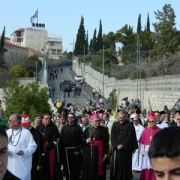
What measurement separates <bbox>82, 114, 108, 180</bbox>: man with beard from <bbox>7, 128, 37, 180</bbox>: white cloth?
11.8 feet

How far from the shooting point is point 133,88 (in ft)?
167

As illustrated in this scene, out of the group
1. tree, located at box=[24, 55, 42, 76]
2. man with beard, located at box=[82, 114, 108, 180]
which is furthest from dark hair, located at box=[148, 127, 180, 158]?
tree, located at box=[24, 55, 42, 76]

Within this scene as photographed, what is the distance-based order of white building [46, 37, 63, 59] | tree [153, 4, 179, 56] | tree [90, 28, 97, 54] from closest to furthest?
tree [153, 4, 179, 56] < tree [90, 28, 97, 54] < white building [46, 37, 63, 59]

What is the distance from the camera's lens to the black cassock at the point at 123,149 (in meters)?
12.7

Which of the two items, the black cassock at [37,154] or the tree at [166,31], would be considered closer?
the black cassock at [37,154]

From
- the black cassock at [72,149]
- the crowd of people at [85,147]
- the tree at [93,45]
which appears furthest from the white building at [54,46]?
the crowd of people at [85,147]

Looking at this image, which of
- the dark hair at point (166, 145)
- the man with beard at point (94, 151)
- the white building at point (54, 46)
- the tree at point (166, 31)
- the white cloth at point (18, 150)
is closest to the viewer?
the dark hair at point (166, 145)

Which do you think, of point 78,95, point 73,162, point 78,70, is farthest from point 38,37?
point 73,162

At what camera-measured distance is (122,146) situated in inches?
498

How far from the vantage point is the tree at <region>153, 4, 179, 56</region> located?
2222 inches

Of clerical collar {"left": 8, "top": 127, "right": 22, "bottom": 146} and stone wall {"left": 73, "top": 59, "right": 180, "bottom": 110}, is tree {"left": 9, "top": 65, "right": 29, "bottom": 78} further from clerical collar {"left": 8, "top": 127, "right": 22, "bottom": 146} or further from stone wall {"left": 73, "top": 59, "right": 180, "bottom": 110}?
clerical collar {"left": 8, "top": 127, "right": 22, "bottom": 146}

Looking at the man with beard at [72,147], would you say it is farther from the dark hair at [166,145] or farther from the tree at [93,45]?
the tree at [93,45]

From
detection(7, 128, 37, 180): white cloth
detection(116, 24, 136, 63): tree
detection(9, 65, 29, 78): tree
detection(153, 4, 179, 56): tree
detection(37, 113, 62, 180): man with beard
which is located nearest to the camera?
detection(7, 128, 37, 180): white cloth

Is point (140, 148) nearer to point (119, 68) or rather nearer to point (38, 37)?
point (119, 68)
